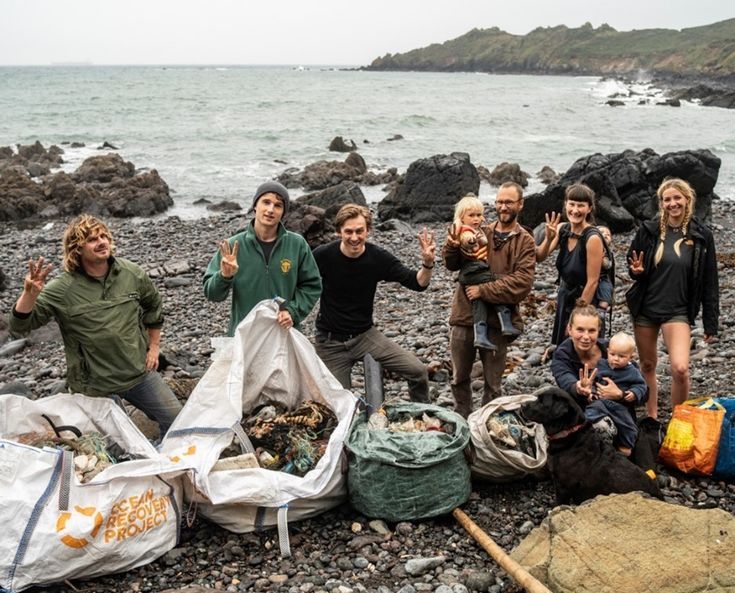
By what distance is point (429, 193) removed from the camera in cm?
2016

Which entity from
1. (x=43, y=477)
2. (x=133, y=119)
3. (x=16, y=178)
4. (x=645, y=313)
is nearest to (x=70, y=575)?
(x=43, y=477)

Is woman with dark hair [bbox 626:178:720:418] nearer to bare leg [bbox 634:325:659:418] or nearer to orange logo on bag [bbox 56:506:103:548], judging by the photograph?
bare leg [bbox 634:325:659:418]

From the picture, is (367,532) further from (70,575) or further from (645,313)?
(645,313)

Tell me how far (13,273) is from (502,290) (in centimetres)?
1223

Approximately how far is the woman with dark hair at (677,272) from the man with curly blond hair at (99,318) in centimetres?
400

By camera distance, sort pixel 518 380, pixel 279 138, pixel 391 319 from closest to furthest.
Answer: pixel 518 380, pixel 391 319, pixel 279 138

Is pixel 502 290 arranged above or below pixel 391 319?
above

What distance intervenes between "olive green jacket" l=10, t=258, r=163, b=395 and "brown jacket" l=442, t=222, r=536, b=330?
2575 mm

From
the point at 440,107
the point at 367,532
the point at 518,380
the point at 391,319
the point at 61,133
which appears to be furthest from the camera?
the point at 440,107

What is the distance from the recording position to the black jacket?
562cm

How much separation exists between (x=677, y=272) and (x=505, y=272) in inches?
53.9

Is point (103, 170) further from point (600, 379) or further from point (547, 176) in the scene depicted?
point (600, 379)

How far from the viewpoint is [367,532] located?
486cm

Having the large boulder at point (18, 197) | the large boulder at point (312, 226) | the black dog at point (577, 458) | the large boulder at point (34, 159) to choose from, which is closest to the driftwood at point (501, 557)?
the black dog at point (577, 458)
